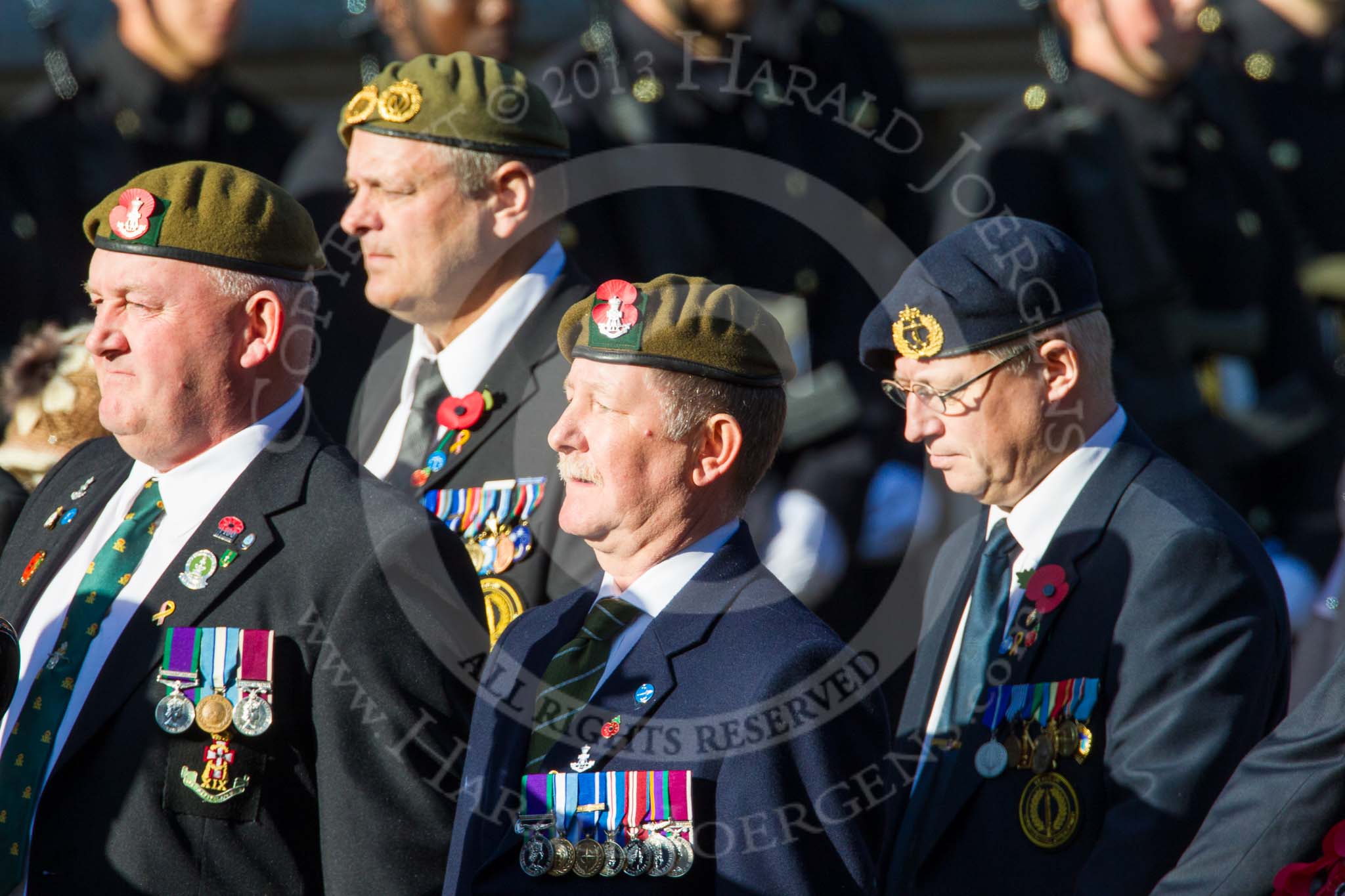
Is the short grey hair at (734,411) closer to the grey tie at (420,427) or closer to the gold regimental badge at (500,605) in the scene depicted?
the gold regimental badge at (500,605)

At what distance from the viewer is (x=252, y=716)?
11.0 feet

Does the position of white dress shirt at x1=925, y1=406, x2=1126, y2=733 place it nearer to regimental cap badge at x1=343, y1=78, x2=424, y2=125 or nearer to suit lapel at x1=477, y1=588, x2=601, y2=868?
suit lapel at x1=477, y1=588, x2=601, y2=868

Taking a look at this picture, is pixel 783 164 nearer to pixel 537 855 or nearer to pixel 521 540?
pixel 521 540

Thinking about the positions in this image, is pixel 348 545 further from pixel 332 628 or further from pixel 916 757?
pixel 916 757

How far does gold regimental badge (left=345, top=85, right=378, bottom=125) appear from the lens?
4.43 metres

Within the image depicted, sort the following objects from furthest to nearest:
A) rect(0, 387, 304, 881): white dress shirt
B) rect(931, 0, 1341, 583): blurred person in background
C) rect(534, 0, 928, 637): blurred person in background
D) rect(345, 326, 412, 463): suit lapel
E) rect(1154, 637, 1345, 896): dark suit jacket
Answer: rect(931, 0, 1341, 583): blurred person in background
rect(534, 0, 928, 637): blurred person in background
rect(345, 326, 412, 463): suit lapel
rect(0, 387, 304, 881): white dress shirt
rect(1154, 637, 1345, 896): dark suit jacket

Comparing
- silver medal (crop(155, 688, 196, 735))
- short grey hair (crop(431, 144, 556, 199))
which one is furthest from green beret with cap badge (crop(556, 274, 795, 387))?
short grey hair (crop(431, 144, 556, 199))

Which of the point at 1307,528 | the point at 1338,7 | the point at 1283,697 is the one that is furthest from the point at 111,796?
the point at 1338,7

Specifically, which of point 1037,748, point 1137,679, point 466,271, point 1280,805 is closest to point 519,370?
point 466,271

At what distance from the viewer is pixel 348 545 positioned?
11.4ft

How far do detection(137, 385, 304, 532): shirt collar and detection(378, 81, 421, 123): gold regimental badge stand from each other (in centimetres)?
101

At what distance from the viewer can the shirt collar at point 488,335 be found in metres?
4.30

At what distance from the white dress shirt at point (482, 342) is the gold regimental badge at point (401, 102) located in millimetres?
415

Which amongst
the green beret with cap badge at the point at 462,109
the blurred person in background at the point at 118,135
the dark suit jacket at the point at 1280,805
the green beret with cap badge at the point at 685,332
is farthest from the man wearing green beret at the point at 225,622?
the blurred person in background at the point at 118,135
